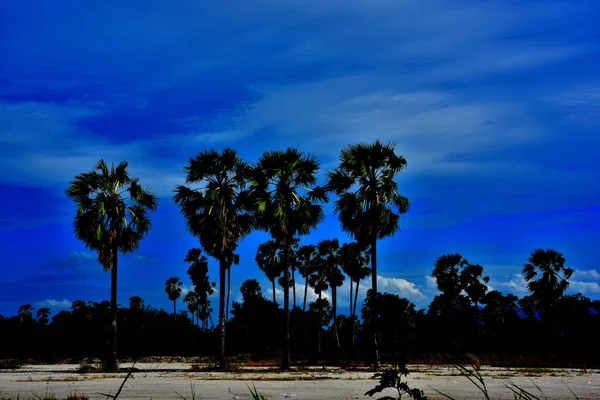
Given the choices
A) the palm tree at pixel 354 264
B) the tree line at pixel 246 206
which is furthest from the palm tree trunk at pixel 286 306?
the palm tree at pixel 354 264

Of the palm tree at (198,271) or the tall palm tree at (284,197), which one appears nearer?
the tall palm tree at (284,197)

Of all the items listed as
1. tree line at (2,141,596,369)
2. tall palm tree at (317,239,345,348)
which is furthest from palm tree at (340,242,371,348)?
tree line at (2,141,596,369)

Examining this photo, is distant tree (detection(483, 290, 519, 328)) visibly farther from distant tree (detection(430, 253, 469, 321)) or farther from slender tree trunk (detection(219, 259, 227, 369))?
slender tree trunk (detection(219, 259, 227, 369))

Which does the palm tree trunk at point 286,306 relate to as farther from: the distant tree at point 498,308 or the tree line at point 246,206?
the distant tree at point 498,308

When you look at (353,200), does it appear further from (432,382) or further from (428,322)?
(428,322)

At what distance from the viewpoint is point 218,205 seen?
40.0 m

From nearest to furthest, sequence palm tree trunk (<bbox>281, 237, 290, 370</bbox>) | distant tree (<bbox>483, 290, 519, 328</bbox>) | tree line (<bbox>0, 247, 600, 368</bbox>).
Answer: palm tree trunk (<bbox>281, 237, 290, 370</bbox>) < tree line (<bbox>0, 247, 600, 368</bbox>) < distant tree (<bbox>483, 290, 519, 328</bbox>)

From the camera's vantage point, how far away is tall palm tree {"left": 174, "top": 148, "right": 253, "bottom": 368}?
3966 centimetres

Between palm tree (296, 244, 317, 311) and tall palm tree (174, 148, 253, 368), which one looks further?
palm tree (296, 244, 317, 311)

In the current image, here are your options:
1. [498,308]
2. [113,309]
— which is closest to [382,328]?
[113,309]

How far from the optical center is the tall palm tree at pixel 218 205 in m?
39.7

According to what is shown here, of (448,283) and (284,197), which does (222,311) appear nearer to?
(284,197)

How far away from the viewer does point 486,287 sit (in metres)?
71.4

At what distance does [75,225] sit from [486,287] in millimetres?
48726
